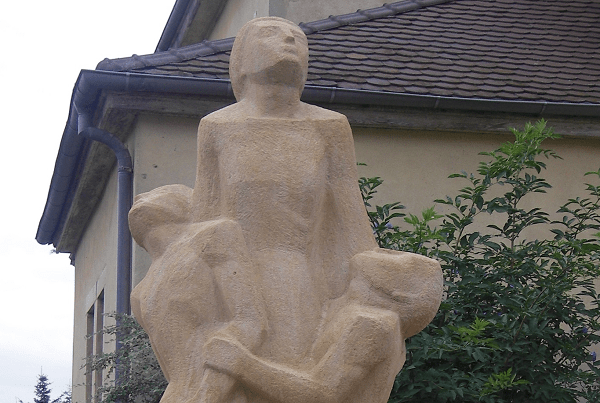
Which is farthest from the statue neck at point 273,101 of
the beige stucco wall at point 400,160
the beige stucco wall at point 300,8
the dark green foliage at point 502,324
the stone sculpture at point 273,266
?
the beige stucco wall at point 300,8

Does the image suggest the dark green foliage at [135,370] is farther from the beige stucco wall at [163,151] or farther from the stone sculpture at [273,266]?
the stone sculpture at [273,266]

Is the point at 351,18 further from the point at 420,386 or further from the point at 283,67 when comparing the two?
the point at 283,67

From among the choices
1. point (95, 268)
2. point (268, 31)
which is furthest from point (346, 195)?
point (95, 268)

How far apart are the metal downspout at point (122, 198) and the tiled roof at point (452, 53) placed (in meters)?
0.60

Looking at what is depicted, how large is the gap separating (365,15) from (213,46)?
2.00 meters

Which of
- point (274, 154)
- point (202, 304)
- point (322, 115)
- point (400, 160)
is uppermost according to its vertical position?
point (322, 115)

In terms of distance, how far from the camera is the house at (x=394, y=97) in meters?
8.43

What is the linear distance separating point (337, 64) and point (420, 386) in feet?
12.1

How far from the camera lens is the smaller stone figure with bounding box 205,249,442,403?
3695 mm

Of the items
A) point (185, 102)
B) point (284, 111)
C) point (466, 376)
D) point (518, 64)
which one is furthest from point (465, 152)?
point (284, 111)

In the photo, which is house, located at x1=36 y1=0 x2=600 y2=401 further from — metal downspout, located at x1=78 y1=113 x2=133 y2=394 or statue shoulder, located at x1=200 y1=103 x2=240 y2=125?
statue shoulder, located at x1=200 y1=103 x2=240 y2=125

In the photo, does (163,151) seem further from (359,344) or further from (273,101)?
(359,344)

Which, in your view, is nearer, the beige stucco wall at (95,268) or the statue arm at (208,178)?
the statue arm at (208,178)

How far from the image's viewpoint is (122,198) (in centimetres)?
845
